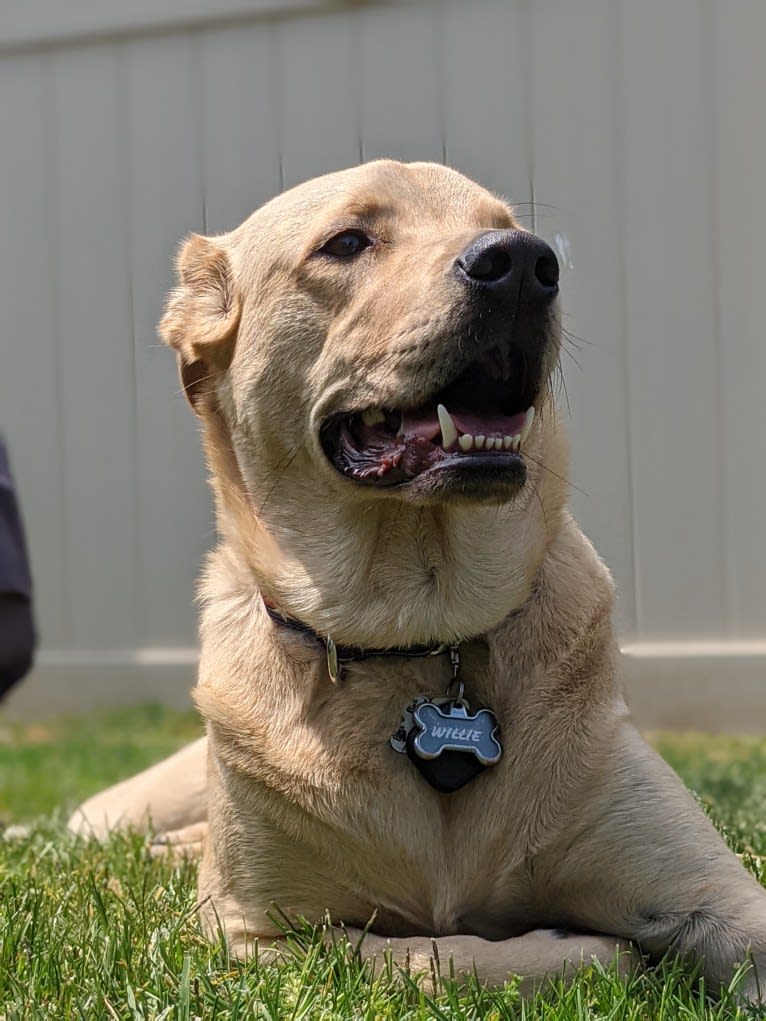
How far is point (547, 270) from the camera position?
218 centimetres

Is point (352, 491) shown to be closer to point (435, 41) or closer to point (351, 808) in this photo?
point (351, 808)

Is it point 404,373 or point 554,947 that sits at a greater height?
point 404,373

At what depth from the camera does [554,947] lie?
84.4 inches

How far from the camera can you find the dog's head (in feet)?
7.16

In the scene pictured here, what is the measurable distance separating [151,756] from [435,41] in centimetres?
315

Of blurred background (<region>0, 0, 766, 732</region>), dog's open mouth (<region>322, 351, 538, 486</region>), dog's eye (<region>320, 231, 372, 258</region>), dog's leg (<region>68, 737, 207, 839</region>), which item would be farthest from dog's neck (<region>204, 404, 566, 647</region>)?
blurred background (<region>0, 0, 766, 732</region>)

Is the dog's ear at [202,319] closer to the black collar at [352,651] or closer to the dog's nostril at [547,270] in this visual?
the black collar at [352,651]

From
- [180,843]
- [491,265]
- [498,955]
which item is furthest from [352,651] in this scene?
[180,843]

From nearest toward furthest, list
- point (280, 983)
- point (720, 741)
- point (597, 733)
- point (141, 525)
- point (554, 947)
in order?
point (280, 983) → point (554, 947) → point (597, 733) → point (720, 741) → point (141, 525)

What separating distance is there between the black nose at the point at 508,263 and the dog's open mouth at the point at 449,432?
15cm

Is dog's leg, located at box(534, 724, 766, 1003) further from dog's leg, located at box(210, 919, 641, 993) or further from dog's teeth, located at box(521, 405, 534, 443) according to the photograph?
dog's teeth, located at box(521, 405, 534, 443)

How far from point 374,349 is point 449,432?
215 millimetres

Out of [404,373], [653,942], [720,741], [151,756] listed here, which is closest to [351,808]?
[653,942]

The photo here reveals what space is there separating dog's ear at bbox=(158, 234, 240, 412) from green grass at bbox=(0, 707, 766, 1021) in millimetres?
1054
